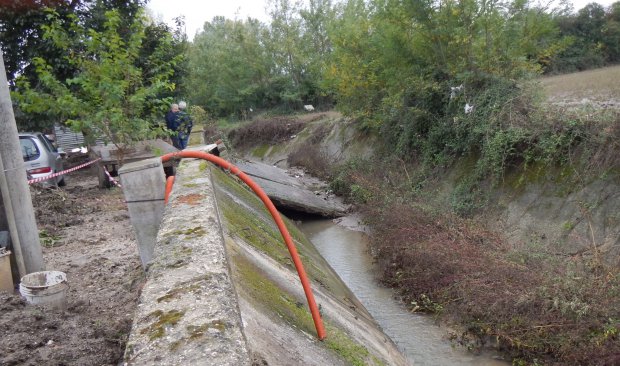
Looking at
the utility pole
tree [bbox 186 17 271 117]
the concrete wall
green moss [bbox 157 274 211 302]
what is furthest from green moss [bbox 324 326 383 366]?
tree [bbox 186 17 271 117]

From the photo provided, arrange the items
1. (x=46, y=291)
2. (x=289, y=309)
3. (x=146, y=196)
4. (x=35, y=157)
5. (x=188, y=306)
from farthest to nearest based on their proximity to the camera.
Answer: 1. (x=35, y=157)
2. (x=146, y=196)
3. (x=46, y=291)
4. (x=289, y=309)
5. (x=188, y=306)

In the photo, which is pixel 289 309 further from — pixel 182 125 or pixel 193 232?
pixel 182 125

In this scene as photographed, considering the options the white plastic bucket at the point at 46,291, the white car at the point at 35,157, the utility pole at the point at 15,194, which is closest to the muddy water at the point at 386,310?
the white plastic bucket at the point at 46,291

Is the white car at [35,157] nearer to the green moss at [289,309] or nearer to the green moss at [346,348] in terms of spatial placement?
the green moss at [289,309]

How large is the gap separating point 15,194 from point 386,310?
530cm

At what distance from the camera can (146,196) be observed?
4.59m

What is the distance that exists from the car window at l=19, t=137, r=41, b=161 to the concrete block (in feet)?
27.8

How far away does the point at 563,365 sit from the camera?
5254mm

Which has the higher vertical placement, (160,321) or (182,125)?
(182,125)

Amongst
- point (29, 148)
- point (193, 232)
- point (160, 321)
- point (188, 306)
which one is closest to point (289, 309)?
point (193, 232)

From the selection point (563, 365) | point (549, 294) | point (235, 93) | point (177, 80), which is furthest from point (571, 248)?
point (235, 93)

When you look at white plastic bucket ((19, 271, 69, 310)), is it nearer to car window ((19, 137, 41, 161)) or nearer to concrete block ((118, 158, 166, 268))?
concrete block ((118, 158, 166, 268))

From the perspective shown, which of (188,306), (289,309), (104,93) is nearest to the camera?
(188,306)

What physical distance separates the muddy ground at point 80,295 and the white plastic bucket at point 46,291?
0.09 metres
